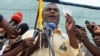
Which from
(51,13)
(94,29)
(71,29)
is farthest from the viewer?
(51,13)

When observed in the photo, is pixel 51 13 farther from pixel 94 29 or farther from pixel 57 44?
pixel 94 29

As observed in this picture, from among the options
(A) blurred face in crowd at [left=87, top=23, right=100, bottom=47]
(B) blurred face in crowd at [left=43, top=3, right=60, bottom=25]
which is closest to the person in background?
(B) blurred face in crowd at [left=43, top=3, right=60, bottom=25]

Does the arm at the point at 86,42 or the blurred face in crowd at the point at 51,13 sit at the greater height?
the blurred face in crowd at the point at 51,13

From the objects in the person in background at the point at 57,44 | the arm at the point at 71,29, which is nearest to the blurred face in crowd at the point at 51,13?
the person in background at the point at 57,44

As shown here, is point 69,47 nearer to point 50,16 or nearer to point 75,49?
point 75,49

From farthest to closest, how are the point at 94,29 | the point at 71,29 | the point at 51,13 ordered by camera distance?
the point at 51,13 → the point at 94,29 → the point at 71,29

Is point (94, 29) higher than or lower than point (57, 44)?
higher

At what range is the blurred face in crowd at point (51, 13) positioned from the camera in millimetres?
3906

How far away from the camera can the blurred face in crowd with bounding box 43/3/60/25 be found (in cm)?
391

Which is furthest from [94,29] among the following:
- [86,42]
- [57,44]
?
[57,44]

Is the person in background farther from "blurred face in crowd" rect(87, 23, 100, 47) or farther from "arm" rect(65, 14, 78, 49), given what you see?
"blurred face in crowd" rect(87, 23, 100, 47)

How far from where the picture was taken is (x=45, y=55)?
11.9 ft

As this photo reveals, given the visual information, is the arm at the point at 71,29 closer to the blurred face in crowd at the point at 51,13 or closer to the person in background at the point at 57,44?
the person in background at the point at 57,44

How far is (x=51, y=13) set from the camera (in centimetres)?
A: 405
